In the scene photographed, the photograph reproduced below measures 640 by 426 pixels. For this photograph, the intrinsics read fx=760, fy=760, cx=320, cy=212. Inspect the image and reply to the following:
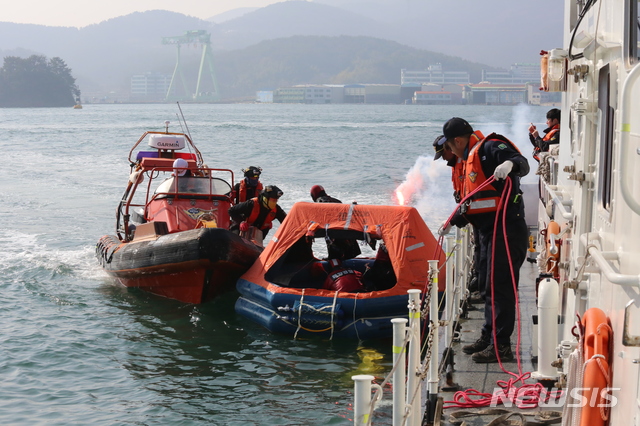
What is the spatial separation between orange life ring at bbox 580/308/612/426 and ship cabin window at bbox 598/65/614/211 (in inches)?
18.0

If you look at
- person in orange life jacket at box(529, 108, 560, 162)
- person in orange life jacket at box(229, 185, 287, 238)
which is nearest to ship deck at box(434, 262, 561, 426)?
person in orange life jacket at box(529, 108, 560, 162)

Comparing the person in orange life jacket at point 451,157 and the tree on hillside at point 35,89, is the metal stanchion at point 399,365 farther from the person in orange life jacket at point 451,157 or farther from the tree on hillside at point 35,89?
the tree on hillside at point 35,89

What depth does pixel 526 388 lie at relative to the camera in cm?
450

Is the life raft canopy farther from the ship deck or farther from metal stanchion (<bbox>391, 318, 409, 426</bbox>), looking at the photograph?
metal stanchion (<bbox>391, 318, 409, 426</bbox>)

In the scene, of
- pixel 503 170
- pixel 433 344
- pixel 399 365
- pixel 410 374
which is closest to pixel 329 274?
pixel 503 170

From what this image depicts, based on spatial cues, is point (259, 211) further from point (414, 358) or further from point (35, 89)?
point (35, 89)

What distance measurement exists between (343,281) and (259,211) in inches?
84.9

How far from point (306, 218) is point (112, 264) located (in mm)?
3732

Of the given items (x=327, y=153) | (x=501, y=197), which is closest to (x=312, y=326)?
(x=501, y=197)


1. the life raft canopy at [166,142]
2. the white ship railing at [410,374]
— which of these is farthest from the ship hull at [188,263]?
the white ship railing at [410,374]

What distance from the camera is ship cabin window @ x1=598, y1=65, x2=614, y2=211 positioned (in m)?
2.71

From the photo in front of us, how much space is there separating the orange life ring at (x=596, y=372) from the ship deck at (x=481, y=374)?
1.54 meters

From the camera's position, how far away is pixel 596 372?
2.39 metres

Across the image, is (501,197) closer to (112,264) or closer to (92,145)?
(112,264)
